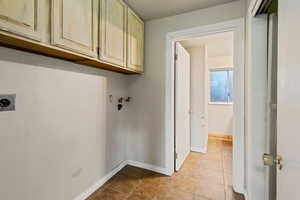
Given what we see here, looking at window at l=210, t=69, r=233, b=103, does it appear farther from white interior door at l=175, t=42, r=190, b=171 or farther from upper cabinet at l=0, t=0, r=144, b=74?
upper cabinet at l=0, t=0, r=144, b=74

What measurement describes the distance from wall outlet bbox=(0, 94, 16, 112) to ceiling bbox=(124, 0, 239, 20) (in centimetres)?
164

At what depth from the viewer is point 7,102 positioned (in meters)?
1.07

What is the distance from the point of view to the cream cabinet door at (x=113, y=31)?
152 cm

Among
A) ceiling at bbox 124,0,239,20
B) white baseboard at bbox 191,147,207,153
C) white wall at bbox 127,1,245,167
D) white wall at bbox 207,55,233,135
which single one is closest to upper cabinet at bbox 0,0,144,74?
ceiling at bbox 124,0,239,20

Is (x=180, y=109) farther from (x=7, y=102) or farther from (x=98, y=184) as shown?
(x=7, y=102)

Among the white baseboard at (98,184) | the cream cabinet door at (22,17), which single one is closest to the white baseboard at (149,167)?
the white baseboard at (98,184)

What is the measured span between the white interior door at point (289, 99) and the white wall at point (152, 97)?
5.16 feet

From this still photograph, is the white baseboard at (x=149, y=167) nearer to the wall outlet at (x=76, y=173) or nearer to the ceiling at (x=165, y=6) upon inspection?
the wall outlet at (x=76, y=173)

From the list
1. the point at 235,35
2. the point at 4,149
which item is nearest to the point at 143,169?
the point at 4,149

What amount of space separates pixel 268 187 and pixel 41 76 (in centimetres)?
217

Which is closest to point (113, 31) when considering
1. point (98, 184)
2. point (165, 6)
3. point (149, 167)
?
point (165, 6)

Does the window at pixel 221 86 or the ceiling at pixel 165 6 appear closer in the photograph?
the ceiling at pixel 165 6

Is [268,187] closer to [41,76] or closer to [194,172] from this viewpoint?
[194,172]

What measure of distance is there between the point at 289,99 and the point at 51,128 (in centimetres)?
169
